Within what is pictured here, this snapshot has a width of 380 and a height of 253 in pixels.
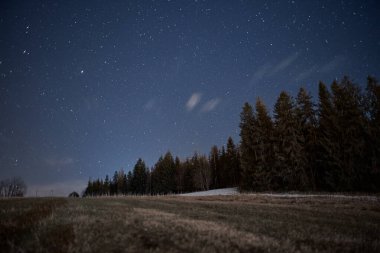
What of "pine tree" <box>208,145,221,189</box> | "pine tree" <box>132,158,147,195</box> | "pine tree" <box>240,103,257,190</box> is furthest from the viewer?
"pine tree" <box>132,158,147,195</box>

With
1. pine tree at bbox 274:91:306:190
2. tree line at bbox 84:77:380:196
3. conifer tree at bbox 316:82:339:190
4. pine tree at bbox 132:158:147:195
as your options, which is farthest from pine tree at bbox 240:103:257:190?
pine tree at bbox 132:158:147:195

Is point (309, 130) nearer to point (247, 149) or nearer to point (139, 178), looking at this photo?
point (247, 149)

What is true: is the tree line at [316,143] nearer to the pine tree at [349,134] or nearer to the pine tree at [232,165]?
the pine tree at [349,134]

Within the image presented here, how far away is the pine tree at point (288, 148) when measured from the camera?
37737mm

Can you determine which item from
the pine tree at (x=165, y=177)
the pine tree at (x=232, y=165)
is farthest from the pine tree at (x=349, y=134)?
the pine tree at (x=165, y=177)

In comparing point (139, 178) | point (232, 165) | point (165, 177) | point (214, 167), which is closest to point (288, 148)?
point (232, 165)

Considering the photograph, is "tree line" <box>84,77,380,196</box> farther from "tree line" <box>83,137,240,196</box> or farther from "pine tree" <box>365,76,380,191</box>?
"tree line" <box>83,137,240,196</box>

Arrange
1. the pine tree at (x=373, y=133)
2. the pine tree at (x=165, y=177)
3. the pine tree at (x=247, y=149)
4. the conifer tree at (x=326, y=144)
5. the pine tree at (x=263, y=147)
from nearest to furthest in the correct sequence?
the pine tree at (x=373, y=133) → the conifer tree at (x=326, y=144) → the pine tree at (x=263, y=147) → the pine tree at (x=247, y=149) → the pine tree at (x=165, y=177)

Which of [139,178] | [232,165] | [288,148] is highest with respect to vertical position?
[288,148]

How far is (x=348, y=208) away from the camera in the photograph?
55.5 ft

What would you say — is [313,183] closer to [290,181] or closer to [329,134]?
[290,181]

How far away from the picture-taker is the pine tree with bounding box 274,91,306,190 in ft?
124

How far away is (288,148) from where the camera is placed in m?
38.9

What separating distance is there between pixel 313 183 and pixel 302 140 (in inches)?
278
